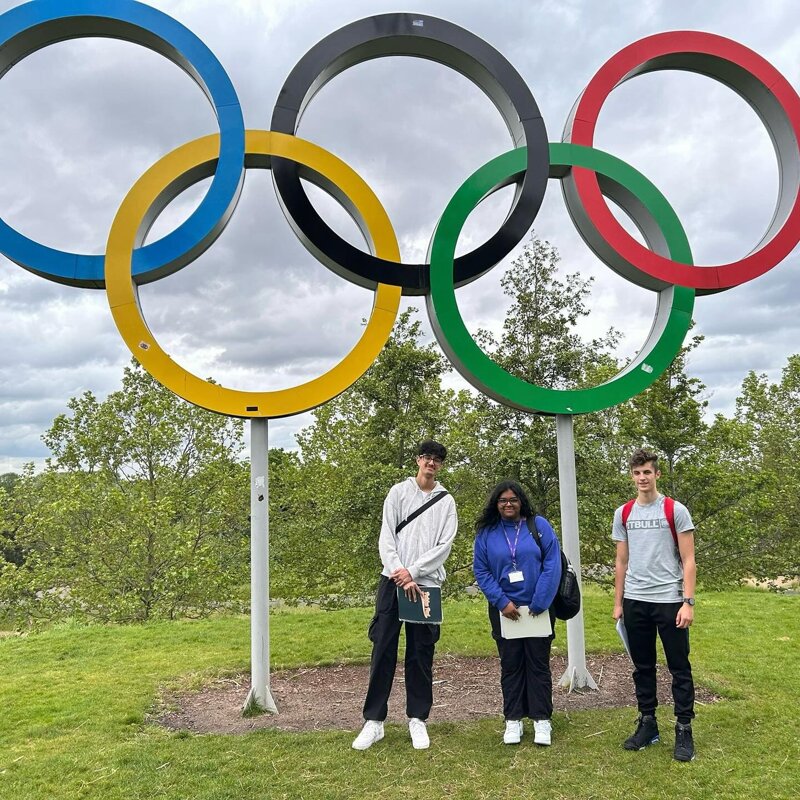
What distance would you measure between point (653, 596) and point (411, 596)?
4.88 feet

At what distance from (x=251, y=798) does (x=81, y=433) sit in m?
8.89

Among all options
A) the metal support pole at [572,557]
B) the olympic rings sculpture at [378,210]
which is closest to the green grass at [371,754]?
the metal support pole at [572,557]

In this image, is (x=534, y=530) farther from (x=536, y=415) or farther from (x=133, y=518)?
(x=133, y=518)

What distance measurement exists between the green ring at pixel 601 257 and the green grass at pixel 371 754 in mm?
2452

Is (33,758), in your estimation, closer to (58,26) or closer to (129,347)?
(129,347)

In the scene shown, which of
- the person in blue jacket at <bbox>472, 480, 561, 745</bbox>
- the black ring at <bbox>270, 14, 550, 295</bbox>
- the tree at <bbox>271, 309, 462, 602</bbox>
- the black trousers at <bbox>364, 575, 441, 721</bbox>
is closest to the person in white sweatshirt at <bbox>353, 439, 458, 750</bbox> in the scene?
the black trousers at <bbox>364, 575, 441, 721</bbox>

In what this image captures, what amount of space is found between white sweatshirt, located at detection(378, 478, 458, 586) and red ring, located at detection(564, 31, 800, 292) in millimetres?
2843

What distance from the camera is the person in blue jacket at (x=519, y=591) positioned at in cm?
397

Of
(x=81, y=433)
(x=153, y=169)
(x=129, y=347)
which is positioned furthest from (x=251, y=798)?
(x=81, y=433)

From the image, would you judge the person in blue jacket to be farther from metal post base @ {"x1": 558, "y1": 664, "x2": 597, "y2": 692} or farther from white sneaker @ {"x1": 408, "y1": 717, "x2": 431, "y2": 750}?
metal post base @ {"x1": 558, "y1": 664, "x2": 597, "y2": 692}

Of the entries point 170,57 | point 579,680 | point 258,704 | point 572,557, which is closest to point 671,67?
point 170,57

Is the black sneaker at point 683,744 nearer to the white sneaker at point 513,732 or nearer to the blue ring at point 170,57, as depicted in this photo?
the white sneaker at point 513,732

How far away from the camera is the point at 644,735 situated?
12.8 feet

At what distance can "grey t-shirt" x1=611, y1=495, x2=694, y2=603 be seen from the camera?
12.6 ft
